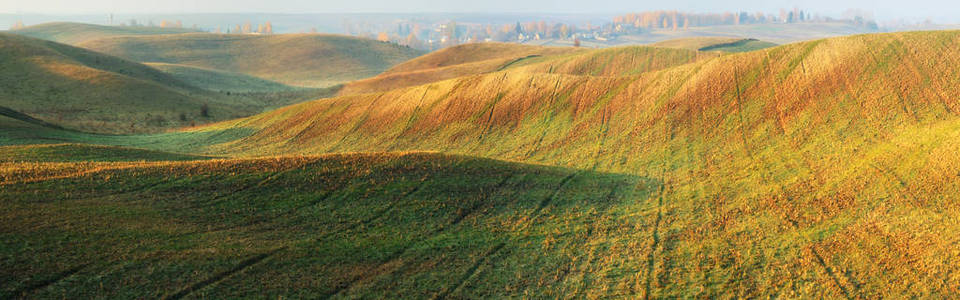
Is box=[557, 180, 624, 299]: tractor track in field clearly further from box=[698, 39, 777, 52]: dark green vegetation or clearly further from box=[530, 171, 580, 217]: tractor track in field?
box=[698, 39, 777, 52]: dark green vegetation

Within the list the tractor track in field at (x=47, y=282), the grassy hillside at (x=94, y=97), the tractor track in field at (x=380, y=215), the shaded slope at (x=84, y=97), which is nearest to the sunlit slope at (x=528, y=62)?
the grassy hillside at (x=94, y=97)

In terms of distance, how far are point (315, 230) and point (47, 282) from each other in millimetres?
8835

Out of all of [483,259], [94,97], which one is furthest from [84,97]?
[483,259]

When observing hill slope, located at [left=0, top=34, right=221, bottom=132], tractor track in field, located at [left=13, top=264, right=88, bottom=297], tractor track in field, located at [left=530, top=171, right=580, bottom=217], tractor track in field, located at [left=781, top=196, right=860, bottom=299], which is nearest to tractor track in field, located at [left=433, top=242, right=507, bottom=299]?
tractor track in field, located at [left=530, top=171, right=580, bottom=217]

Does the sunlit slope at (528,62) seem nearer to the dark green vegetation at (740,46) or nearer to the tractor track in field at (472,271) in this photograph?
the dark green vegetation at (740,46)

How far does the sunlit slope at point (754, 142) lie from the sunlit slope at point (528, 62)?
2859cm

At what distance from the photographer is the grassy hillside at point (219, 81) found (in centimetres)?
11694

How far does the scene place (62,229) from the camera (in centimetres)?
1850

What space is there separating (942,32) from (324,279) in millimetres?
55386

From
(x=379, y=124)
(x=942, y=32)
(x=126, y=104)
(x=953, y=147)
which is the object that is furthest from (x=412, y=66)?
(x=953, y=147)

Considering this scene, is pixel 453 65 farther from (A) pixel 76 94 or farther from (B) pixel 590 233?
(B) pixel 590 233

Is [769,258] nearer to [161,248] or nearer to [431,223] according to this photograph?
[431,223]

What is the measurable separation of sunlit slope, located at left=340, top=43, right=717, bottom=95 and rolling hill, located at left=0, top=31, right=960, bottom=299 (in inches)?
1507

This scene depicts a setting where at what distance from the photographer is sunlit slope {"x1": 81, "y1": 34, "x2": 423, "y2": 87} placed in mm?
159488
